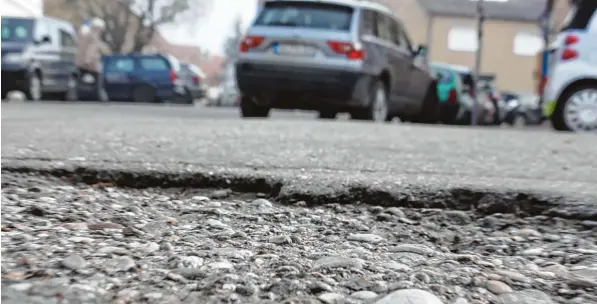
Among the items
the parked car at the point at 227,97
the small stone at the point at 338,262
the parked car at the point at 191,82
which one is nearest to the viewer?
the small stone at the point at 338,262

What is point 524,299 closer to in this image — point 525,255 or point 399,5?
point 525,255

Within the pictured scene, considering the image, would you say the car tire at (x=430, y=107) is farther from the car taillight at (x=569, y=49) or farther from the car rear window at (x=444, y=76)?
the car taillight at (x=569, y=49)

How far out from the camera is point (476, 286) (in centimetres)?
151

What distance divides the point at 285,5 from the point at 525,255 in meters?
7.17

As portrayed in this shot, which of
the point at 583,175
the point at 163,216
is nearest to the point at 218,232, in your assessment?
the point at 163,216

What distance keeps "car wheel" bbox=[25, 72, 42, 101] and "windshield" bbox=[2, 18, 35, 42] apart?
0.73 meters

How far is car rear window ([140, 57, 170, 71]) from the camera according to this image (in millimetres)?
20906

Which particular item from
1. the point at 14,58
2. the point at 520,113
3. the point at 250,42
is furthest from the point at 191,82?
the point at 250,42

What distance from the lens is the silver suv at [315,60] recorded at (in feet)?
26.7

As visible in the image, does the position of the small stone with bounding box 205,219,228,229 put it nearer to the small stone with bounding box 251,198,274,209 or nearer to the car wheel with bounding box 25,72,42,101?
the small stone with bounding box 251,198,274,209

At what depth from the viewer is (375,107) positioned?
870cm

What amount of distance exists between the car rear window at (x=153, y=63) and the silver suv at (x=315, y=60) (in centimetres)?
1259

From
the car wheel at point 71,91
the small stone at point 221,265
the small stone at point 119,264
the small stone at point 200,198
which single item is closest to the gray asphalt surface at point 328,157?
the small stone at point 200,198

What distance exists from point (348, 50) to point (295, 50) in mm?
602
